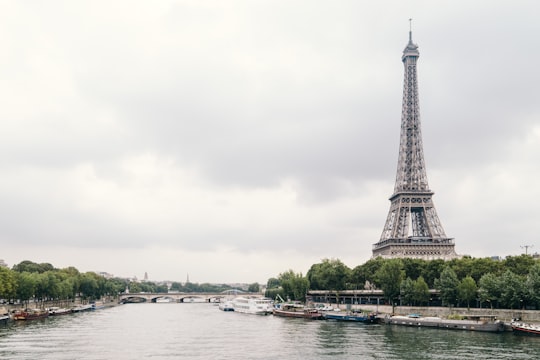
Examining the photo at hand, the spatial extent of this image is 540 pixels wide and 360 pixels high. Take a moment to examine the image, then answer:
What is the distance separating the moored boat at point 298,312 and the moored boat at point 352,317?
1.88m

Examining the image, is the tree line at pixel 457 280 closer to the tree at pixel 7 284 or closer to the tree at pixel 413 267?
the tree at pixel 413 267

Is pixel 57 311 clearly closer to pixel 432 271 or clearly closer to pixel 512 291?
pixel 432 271

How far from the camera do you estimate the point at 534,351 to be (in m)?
50.9

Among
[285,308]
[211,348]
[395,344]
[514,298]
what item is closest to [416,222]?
[285,308]

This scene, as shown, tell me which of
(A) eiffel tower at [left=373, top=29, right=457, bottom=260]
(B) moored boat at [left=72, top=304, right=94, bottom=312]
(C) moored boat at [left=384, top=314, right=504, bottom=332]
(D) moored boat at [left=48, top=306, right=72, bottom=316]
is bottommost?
(B) moored boat at [left=72, top=304, right=94, bottom=312]

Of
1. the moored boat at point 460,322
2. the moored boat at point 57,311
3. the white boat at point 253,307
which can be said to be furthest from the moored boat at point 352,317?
the moored boat at point 57,311

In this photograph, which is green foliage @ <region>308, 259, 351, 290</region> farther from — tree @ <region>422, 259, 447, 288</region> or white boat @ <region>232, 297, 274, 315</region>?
tree @ <region>422, 259, 447, 288</region>

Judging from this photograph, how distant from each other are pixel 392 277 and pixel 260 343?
1878 inches

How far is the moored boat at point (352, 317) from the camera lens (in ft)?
298

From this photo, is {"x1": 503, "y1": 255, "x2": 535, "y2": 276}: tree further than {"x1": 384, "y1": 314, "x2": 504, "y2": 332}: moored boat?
Yes

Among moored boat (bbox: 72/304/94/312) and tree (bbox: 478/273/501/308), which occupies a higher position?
tree (bbox: 478/273/501/308)

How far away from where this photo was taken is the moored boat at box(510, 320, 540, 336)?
64.2 m

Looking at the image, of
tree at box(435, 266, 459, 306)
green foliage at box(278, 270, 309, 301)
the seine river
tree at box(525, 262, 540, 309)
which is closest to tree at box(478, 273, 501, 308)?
tree at box(525, 262, 540, 309)

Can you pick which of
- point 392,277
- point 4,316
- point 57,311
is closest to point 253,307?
point 392,277
